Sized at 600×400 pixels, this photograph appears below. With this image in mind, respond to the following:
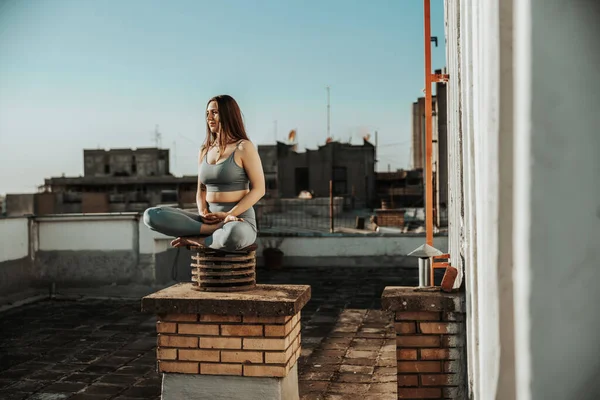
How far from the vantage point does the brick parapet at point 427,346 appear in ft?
11.3

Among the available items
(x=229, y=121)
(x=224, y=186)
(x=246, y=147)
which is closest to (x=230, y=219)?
(x=224, y=186)

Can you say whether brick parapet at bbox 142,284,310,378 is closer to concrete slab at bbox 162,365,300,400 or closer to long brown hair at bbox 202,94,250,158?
concrete slab at bbox 162,365,300,400

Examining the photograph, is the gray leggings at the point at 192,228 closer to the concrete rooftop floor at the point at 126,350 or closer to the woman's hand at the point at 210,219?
the woman's hand at the point at 210,219

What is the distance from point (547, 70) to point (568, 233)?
0.47 m

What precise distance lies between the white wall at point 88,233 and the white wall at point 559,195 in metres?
8.97

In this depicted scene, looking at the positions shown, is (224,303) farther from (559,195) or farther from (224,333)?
(559,195)

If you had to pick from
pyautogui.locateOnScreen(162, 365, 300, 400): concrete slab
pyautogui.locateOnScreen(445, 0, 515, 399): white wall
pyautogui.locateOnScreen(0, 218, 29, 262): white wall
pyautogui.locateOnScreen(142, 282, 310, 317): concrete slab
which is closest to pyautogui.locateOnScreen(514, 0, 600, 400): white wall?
pyautogui.locateOnScreen(445, 0, 515, 399): white wall

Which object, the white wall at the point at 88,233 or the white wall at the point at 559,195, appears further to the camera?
the white wall at the point at 88,233

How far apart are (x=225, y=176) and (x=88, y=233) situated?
23.8 ft

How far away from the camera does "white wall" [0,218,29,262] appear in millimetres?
9523

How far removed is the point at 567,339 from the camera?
1.73 metres

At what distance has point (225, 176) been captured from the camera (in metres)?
3.72

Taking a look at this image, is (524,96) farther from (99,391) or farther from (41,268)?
(41,268)

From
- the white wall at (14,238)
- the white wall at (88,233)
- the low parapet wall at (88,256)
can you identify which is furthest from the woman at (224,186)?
the white wall at (14,238)
